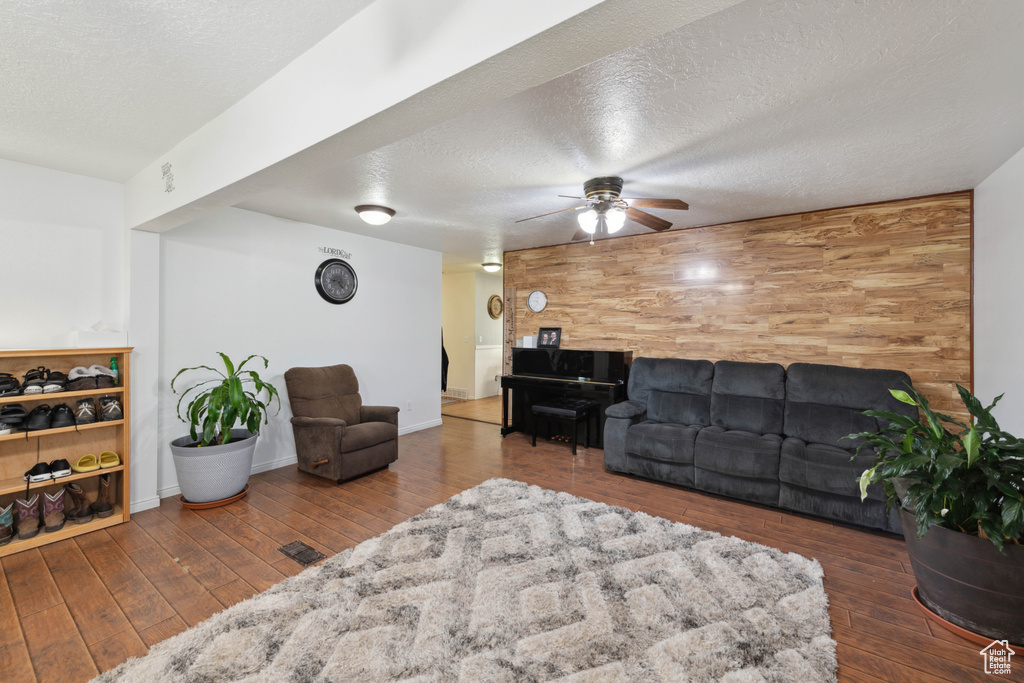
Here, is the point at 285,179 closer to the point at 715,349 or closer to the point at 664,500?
the point at 664,500

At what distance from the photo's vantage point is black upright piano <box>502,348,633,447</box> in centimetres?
485

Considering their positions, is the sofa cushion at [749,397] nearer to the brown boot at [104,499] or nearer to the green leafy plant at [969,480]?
the green leafy plant at [969,480]

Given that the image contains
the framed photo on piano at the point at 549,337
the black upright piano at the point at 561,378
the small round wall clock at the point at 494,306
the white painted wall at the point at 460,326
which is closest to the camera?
the black upright piano at the point at 561,378

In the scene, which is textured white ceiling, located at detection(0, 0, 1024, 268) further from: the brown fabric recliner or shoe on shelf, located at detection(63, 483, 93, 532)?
shoe on shelf, located at detection(63, 483, 93, 532)

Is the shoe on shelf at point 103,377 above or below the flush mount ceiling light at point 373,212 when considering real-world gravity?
below

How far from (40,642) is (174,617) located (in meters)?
0.47

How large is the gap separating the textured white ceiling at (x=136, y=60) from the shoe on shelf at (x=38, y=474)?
1961 millimetres

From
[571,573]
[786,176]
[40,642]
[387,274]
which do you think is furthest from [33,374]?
[786,176]

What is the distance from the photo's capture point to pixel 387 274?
5199 millimetres

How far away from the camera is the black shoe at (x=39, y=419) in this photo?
2661 millimetres

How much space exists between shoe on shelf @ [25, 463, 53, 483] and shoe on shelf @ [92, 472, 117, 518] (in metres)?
0.33

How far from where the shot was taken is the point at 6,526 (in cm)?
258

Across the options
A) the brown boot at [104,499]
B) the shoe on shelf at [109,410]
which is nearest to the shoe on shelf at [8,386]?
the shoe on shelf at [109,410]

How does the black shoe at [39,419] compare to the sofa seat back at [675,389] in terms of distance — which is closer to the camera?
the black shoe at [39,419]
